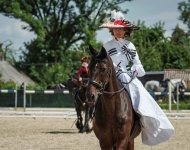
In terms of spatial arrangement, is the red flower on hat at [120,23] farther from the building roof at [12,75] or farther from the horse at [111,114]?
the building roof at [12,75]

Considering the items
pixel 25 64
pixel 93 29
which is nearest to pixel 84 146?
pixel 93 29

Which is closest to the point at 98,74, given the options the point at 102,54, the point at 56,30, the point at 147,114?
the point at 102,54

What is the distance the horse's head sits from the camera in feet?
23.4

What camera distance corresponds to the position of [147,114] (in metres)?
8.32

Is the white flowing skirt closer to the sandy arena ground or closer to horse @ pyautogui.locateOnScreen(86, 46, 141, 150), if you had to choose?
horse @ pyautogui.locateOnScreen(86, 46, 141, 150)

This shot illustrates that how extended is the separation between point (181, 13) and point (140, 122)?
2383 inches

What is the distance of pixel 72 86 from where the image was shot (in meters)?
15.7

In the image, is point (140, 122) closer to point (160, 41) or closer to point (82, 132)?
point (82, 132)

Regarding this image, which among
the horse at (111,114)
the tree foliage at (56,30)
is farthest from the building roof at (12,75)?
the horse at (111,114)

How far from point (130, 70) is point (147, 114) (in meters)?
0.70

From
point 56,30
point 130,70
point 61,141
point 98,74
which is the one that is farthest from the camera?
point 56,30

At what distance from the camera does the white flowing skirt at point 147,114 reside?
8.33 meters

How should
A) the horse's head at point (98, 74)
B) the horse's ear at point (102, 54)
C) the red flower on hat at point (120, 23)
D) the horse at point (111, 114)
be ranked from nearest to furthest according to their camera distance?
the horse's head at point (98, 74) → the horse's ear at point (102, 54) → the horse at point (111, 114) → the red flower on hat at point (120, 23)

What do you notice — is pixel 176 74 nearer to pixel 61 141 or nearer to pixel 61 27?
pixel 61 27
